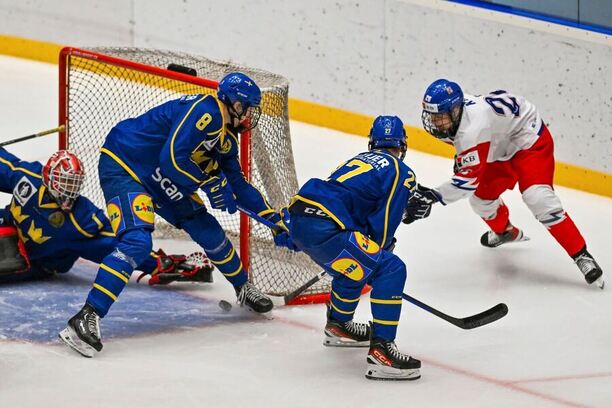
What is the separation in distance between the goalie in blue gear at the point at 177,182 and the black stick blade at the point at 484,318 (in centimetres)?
80

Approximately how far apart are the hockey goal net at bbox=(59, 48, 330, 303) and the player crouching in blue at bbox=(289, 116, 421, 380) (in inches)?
37.0

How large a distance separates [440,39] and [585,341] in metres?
3.09

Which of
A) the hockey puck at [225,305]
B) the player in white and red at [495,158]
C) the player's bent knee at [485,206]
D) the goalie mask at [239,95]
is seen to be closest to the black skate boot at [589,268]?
the player in white and red at [495,158]

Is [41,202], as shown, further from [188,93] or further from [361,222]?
[361,222]

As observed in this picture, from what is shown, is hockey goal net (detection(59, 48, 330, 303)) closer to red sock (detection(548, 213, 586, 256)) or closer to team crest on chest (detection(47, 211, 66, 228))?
team crest on chest (detection(47, 211, 66, 228))

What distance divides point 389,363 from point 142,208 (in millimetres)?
1165

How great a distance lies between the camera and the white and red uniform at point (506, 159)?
6.08 meters

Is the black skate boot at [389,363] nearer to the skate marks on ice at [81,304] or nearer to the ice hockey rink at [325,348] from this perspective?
the ice hockey rink at [325,348]

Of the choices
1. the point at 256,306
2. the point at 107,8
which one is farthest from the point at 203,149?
the point at 107,8

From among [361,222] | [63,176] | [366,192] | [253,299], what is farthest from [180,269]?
[366,192]

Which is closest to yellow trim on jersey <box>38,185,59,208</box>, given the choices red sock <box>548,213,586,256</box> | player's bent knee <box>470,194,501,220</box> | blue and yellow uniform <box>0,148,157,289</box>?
blue and yellow uniform <box>0,148,157,289</box>

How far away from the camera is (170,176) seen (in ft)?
17.7

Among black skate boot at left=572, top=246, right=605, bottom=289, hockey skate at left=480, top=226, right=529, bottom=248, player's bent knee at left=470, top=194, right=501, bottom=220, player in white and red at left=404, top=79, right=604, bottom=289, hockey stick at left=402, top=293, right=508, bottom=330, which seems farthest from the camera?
hockey skate at left=480, top=226, right=529, bottom=248

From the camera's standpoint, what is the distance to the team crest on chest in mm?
5836
